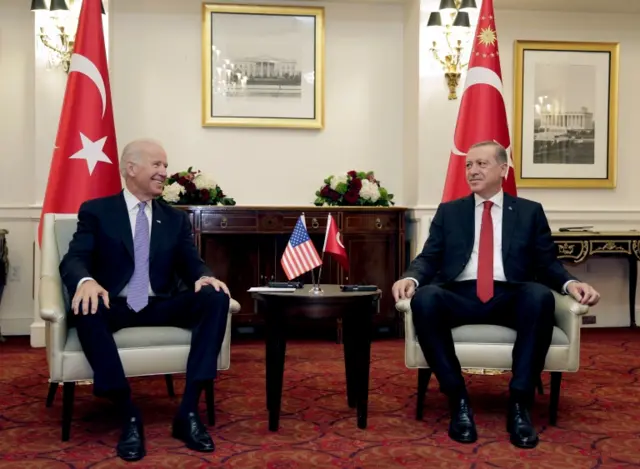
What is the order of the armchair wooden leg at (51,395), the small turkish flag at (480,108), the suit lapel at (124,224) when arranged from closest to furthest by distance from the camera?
the suit lapel at (124,224) < the armchair wooden leg at (51,395) < the small turkish flag at (480,108)

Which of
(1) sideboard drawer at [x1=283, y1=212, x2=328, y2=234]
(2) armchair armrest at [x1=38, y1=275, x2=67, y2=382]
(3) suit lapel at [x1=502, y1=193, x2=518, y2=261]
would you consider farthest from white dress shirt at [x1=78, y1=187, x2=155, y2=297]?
(1) sideboard drawer at [x1=283, y1=212, x2=328, y2=234]

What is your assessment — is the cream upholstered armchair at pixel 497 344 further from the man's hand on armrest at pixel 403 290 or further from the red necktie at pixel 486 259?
the red necktie at pixel 486 259

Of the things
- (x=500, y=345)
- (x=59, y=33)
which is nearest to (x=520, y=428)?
(x=500, y=345)

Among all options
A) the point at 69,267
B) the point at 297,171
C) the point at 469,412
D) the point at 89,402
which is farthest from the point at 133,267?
the point at 297,171

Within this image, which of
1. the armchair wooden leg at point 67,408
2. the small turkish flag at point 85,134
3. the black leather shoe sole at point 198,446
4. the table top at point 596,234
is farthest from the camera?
the table top at point 596,234

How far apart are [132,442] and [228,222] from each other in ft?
9.41

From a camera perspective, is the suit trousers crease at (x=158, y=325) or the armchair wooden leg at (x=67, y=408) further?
the armchair wooden leg at (x=67, y=408)

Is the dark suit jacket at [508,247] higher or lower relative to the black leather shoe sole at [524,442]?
higher

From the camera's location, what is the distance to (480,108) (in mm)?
5062

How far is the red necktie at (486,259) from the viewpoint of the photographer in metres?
3.36

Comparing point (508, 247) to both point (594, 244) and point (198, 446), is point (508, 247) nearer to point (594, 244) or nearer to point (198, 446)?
point (198, 446)

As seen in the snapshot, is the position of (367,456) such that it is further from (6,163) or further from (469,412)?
(6,163)

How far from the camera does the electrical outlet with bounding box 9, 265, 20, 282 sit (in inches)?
237

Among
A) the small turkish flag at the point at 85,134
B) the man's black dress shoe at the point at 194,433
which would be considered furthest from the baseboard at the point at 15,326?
the man's black dress shoe at the point at 194,433
